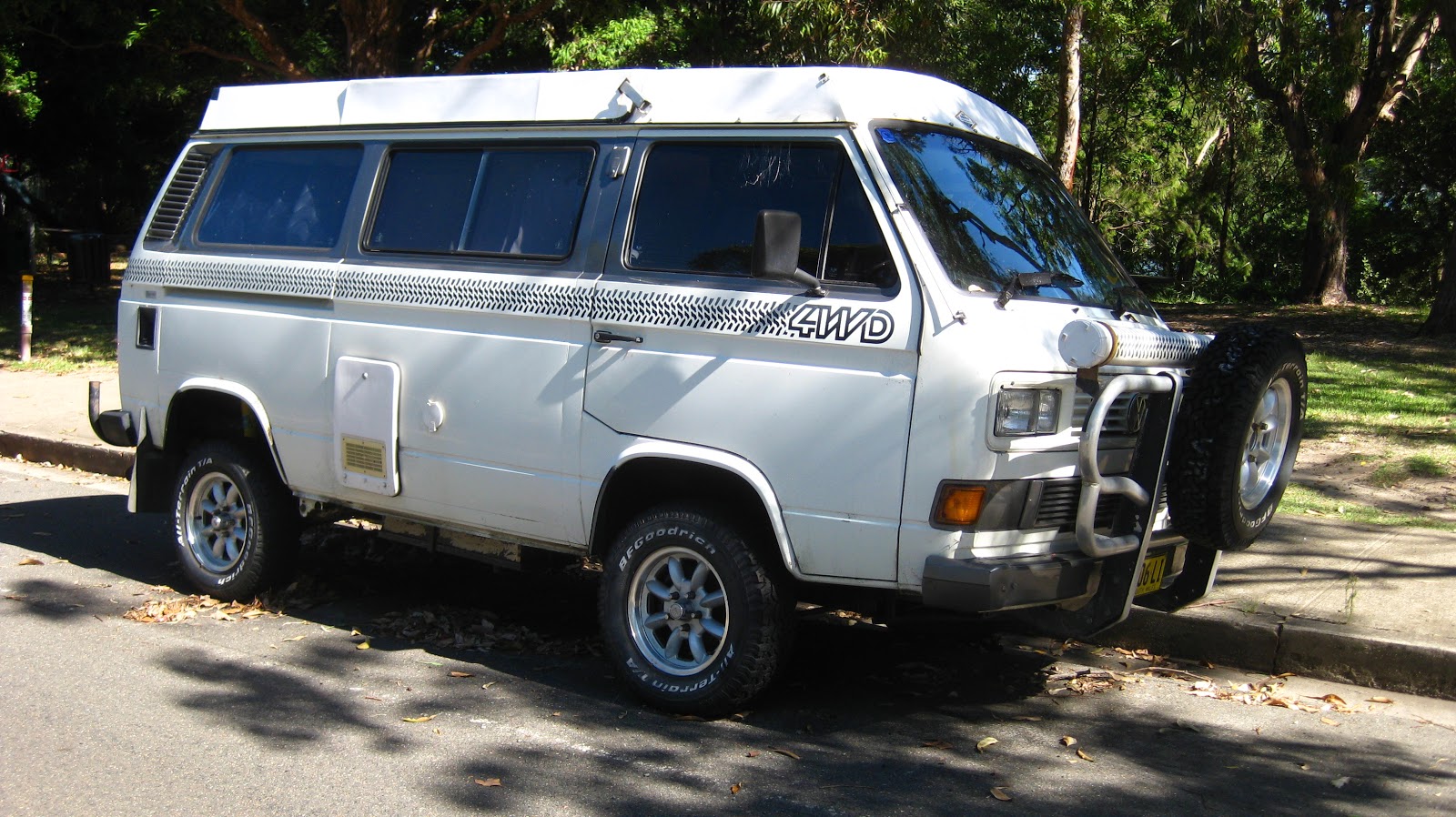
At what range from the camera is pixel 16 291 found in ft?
72.9

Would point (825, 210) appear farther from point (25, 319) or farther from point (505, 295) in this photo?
point (25, 319)

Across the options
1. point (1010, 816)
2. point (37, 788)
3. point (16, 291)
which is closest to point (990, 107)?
point (1010, 816)

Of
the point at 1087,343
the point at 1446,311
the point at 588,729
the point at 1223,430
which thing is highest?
the point at 1446,311

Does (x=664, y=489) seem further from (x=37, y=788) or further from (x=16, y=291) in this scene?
(x=16, y=291)

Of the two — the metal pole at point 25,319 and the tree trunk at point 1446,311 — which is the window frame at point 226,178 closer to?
the metal pole at point 25,319

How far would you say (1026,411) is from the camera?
4.34 meters

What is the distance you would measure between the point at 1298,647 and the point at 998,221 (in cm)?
243

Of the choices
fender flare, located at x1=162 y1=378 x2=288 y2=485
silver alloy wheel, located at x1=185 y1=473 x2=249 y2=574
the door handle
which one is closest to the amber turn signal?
the door handle

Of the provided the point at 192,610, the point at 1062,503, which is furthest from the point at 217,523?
the point at 1062,503

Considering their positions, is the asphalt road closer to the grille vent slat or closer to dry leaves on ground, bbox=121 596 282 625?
dry leaves on ground, bbox=121 596 282 625

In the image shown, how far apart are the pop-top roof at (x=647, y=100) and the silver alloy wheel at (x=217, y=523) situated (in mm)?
1841

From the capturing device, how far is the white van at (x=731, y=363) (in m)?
4.39

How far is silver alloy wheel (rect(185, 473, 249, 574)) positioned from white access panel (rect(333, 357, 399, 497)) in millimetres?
910

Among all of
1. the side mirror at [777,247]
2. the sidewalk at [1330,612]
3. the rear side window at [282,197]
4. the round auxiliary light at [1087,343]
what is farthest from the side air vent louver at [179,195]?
the sidewalk at [1330,612]
